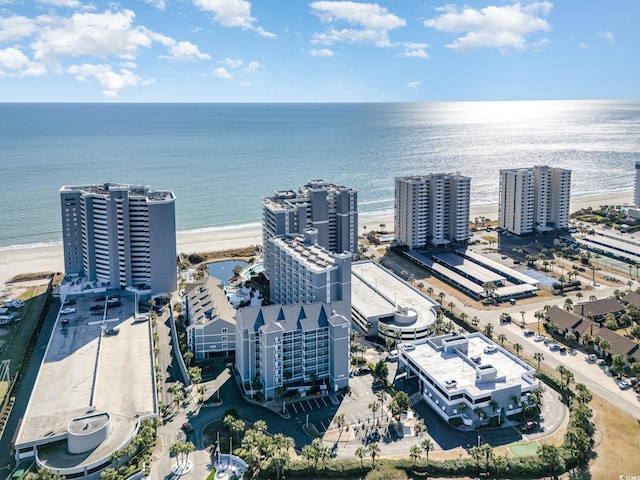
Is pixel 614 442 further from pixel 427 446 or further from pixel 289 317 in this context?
pixel 289 317

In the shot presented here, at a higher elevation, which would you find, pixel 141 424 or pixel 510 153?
pixel 510 153

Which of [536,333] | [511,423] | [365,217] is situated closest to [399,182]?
[365,217]

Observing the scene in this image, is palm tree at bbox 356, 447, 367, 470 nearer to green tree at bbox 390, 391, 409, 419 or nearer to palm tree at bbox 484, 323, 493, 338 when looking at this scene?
green tree at bbox 390, 391, 409, 419

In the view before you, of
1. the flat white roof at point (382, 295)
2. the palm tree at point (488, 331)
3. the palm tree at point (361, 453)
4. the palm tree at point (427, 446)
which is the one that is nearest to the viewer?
the palm tree at point (361, 453)

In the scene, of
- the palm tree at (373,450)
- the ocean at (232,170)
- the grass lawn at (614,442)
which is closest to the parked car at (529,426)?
the grass lawn at (614,442)

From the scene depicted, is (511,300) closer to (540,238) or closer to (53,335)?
(540,238)

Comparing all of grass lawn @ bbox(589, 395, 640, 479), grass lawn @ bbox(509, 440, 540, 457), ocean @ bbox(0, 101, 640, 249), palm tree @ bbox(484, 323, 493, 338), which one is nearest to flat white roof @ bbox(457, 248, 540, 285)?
palm tree @ bbox(484, 323, 493, 338)

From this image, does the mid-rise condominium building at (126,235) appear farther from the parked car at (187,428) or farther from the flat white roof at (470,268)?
the flat white roof at (470,268)
